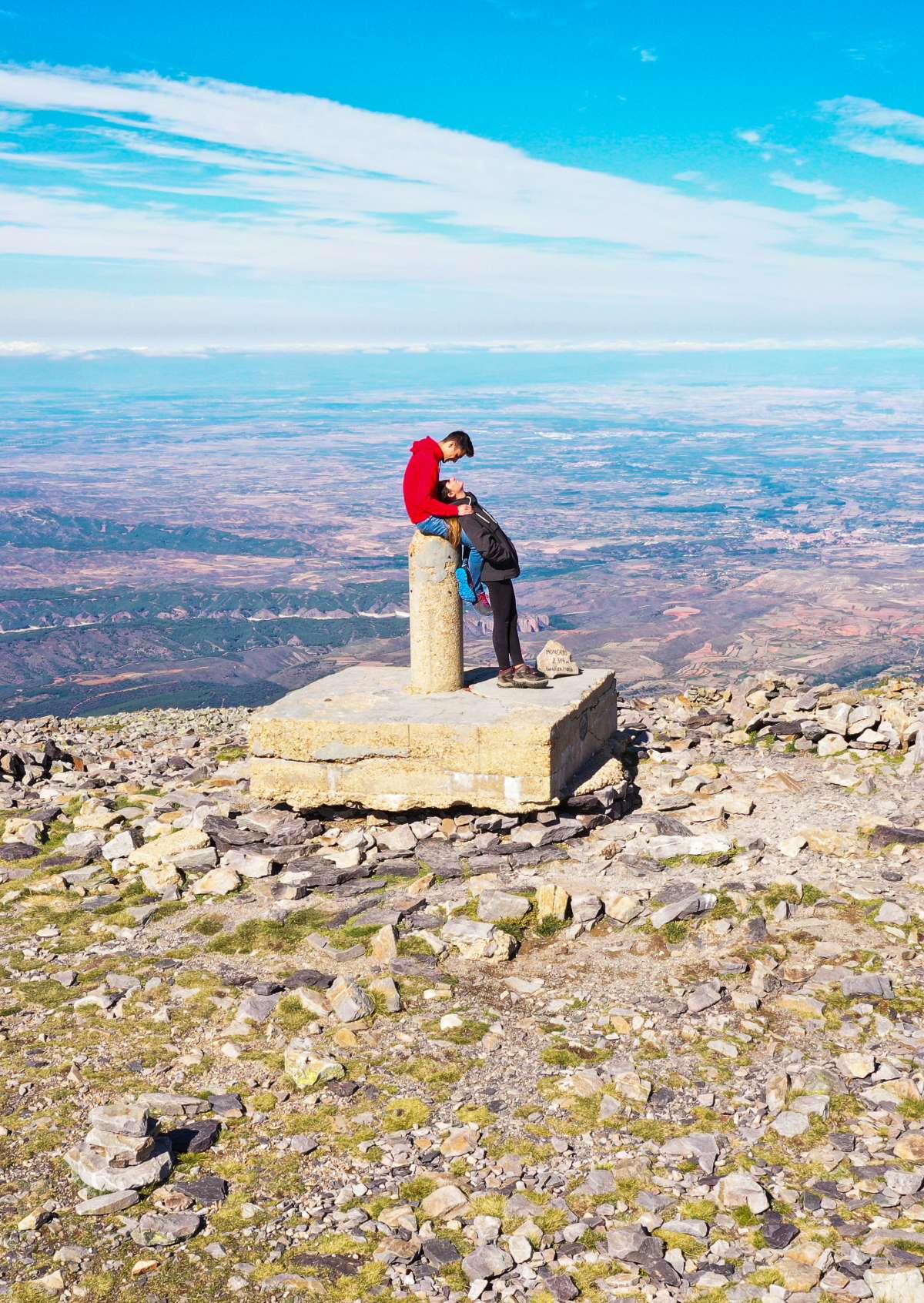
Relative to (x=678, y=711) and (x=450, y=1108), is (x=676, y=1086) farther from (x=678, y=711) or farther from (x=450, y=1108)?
(x=678, y=711)

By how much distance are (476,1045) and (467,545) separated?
6.12 m

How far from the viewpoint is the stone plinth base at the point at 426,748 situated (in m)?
10.7

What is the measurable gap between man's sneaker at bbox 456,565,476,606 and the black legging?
0.22 meters

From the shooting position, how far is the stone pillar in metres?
11.9

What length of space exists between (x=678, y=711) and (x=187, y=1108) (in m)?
11.5

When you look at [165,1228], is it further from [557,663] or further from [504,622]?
[557,663]

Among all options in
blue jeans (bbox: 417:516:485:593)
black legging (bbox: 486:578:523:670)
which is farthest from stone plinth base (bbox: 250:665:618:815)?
blue jeans (bbox: 417:516:485:593)

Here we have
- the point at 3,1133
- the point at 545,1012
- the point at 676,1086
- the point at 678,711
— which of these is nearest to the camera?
the point at 3,1133

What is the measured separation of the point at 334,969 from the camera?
858 centimetres

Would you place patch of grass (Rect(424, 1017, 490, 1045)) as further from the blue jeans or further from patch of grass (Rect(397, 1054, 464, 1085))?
the blue jeans

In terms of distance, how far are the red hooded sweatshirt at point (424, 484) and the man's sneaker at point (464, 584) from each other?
66cm

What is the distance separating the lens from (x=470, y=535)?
38.7 ft

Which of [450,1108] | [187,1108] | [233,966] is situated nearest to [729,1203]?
[450,1108]

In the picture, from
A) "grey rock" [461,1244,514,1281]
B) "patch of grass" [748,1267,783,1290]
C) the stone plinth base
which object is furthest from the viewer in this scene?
the stone plinth base
